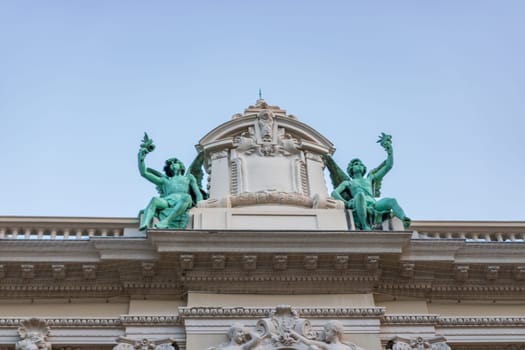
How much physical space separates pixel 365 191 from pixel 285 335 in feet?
13.0

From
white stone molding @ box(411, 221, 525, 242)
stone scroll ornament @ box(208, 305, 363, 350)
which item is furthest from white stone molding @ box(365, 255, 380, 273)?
white stone molding @ box(411, 221, 525, 242)

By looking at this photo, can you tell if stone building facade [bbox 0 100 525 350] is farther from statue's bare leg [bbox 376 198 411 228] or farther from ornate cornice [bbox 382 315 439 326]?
statue's bare leg [bbox 376 198 411 228]

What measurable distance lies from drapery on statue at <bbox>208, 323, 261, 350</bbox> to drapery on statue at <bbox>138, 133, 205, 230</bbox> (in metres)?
2.38

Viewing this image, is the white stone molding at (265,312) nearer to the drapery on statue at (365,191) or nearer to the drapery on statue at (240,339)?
the drapery on statue at (240,339)

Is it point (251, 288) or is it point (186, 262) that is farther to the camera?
point (251, 288)

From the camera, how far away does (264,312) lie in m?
14.6

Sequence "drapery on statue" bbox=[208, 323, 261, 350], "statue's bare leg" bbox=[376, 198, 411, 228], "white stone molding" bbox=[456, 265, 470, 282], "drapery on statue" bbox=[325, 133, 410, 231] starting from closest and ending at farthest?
"drapery on statue" bbox=[208, 323, 261, 350] → "white stone molding" bbox=[456, 265, 470, 282] → "statue's bare leg" bbox=[376, 198, 411, 228] → "drapery on statue" bbox=[325, 133, 410, 231]

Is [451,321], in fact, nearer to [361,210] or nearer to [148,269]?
[361,210]

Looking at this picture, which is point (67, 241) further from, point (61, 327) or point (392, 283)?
point (392, 283)

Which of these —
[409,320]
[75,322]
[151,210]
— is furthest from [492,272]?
[75,322]

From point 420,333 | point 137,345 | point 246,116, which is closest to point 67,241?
point 137,345

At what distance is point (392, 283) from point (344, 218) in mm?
1562

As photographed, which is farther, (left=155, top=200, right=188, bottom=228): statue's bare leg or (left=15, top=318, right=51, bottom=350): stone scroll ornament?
(left=155, top=200, right=188, bottom=228): statue's bare leg

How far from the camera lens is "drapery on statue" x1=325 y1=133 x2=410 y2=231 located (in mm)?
16312
